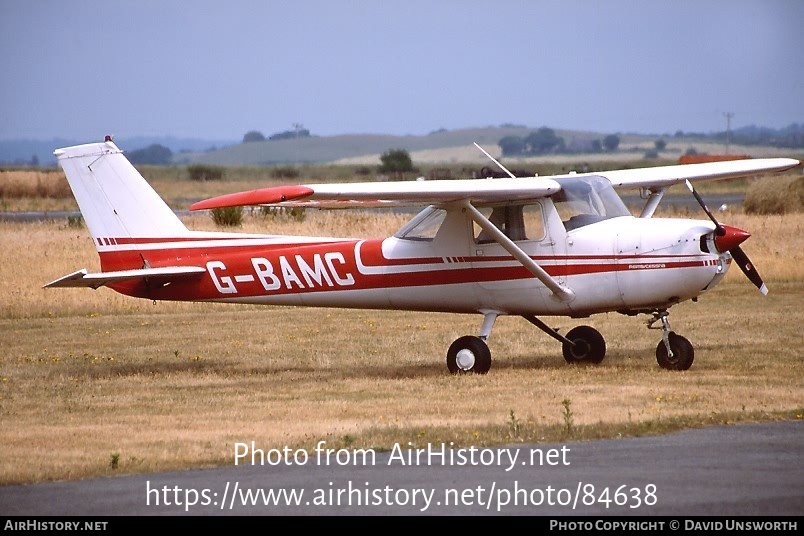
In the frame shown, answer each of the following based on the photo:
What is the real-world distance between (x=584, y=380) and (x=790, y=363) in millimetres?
2588

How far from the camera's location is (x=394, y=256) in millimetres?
14797

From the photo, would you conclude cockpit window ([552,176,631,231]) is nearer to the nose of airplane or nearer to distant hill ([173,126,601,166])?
the nose of airplane

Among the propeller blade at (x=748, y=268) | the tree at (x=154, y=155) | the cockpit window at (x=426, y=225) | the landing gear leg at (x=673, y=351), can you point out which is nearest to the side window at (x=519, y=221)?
the cockpit window at (x=426, y=225)

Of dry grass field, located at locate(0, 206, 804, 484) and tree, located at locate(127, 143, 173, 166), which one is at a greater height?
dry grass field, located at locate(0, 206, 804, 484)

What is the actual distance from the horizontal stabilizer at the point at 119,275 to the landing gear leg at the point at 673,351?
5.43 meters

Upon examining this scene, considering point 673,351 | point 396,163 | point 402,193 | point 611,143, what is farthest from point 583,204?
point 611,143

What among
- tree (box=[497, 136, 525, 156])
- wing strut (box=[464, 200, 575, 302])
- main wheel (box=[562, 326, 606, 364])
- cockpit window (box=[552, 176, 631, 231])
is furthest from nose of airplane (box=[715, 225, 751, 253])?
tree (box=[497, 136, 525, 156])

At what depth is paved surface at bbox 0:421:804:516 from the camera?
783 cm

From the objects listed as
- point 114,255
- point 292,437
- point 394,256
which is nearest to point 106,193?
point 114,255

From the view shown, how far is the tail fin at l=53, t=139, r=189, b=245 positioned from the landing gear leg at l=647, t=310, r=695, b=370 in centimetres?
586

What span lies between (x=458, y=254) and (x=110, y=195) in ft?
14.2

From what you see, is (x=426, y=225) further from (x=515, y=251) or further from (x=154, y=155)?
(x=154, y=155)

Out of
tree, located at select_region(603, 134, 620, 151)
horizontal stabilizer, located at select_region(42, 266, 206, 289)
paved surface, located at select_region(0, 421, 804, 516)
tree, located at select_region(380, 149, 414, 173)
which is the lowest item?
tree, located at select_region(603, 134, 620, 151)
